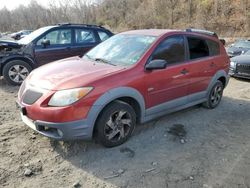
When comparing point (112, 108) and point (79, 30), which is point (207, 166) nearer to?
point (112, 108)

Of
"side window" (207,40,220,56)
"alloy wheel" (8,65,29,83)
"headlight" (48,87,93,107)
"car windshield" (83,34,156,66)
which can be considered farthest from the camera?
"alloy wheel" (8,65,29,83)

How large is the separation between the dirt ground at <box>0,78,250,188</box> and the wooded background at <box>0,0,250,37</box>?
23.5 meters

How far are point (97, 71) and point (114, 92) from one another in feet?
1.37

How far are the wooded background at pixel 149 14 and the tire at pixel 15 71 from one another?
22.7 metres

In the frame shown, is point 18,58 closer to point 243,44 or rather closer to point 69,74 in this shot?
point 69,74

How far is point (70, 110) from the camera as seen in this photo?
3.44 meters

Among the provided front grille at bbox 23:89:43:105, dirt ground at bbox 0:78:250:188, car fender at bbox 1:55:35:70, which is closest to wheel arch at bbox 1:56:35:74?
car fender at bbox 1:55:35:70

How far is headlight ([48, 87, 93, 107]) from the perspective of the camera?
347cm

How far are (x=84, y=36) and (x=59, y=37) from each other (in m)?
0.79

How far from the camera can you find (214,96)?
584 centimetres

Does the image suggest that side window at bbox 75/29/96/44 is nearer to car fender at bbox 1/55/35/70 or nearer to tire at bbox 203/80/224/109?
car fender at bbox 1/55/35/70

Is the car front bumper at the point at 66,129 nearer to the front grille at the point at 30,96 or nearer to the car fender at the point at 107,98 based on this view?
the car fender at the point at 107,98

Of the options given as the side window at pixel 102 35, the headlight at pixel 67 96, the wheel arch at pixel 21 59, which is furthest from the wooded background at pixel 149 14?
the headlight at pixel 67 96

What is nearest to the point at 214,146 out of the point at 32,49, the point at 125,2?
the point at 32,49
